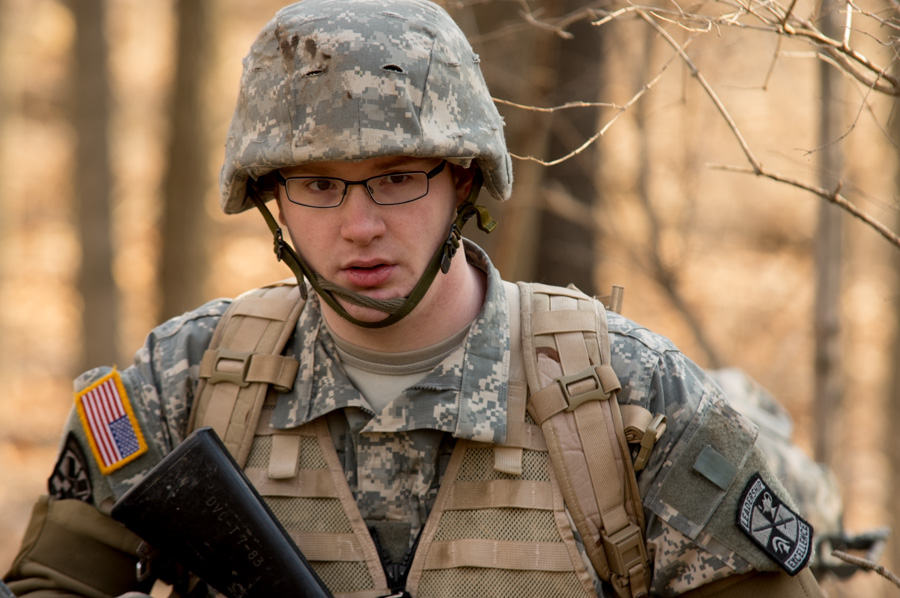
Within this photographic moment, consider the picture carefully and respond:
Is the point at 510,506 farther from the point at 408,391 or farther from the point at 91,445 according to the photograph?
the point at 91,445

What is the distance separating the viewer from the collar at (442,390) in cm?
253

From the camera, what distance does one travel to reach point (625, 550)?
243cm

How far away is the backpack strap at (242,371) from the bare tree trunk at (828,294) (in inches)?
120

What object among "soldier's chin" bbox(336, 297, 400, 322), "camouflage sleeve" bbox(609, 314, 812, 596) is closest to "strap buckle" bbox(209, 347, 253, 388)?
"soldier's chin" bbox(336, 297, 400, 322)

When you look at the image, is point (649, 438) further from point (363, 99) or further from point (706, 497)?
point (363, 99)

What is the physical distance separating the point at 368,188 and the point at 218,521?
0.96 metres

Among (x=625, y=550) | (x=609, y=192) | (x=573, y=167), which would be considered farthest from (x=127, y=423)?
(x=609, y=192)

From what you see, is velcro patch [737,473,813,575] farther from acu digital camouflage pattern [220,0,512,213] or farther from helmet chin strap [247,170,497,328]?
acu digital camouflage pattern [220,0,512,213]

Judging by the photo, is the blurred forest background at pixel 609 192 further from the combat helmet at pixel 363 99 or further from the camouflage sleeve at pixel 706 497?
the camouflage sleeve at pixel 706 497

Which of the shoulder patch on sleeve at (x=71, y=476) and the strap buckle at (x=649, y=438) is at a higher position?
the strap buckle at (x=649, y=438)

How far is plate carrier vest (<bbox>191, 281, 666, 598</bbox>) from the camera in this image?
8.05 feet

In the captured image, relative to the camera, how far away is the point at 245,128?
2.68 m

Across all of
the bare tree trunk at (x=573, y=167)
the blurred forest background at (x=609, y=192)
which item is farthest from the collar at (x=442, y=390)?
the bare tree trunk at (x=573, y=167)

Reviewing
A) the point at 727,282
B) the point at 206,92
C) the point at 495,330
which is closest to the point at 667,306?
the point at 727,282
